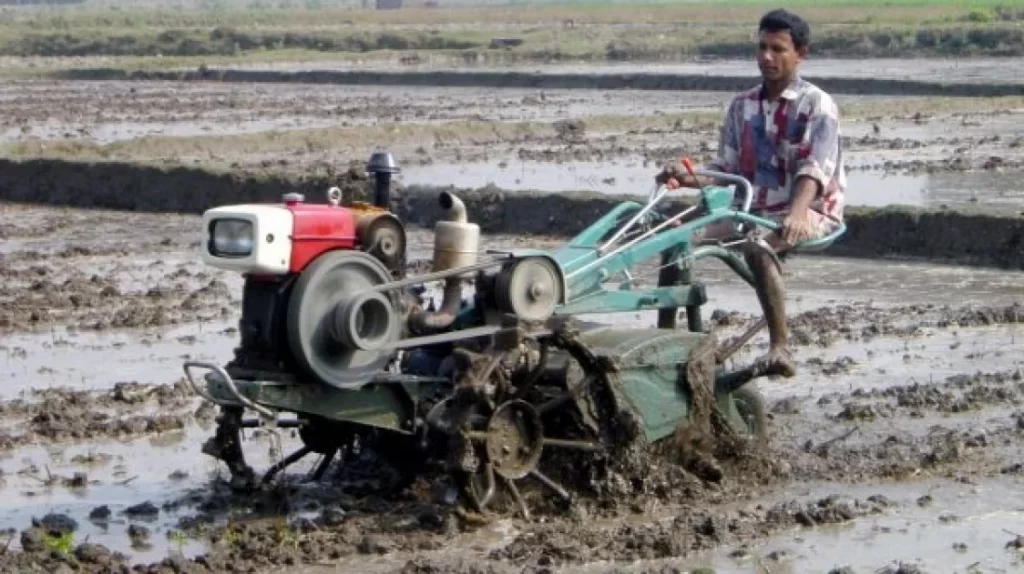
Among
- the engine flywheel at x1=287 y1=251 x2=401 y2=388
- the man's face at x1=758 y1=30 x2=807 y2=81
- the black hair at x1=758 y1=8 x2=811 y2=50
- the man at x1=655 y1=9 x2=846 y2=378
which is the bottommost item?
the engine flywheel at x1=287 y1=251 x2=401 y2=388

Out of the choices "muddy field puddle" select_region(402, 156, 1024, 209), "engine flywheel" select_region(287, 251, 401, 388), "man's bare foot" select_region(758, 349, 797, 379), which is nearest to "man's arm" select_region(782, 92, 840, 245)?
"man's bare foot" select_region(758, 349, 797, 379)

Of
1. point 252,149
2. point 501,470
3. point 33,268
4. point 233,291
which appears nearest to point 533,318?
point 501,470

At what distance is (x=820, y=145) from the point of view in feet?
22.6

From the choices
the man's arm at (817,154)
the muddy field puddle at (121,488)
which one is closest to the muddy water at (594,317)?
the muddy field puddle at (121,488)

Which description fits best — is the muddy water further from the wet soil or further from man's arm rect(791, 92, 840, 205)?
man's arm rect(791, 92, 840, 205)

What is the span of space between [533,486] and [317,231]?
3.62ft

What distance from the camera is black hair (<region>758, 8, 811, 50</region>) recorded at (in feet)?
22.7

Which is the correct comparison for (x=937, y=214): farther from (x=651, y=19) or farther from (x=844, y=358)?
(x=651, y=19)

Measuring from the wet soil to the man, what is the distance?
610 mm

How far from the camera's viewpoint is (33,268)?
12742 millimetres

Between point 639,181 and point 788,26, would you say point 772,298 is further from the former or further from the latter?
point 639,181

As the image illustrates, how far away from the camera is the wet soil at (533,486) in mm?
5980

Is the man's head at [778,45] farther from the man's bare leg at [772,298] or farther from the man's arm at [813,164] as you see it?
the man's bare leg at [772,298]

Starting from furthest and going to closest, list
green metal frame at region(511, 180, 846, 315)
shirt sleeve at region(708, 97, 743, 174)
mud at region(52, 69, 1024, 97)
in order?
mud at region(52, 69, 1024, 97) → shirt sleeve at region(708, 97, 743, 174) → green metal frame at region(511, 180, 846, 315)
